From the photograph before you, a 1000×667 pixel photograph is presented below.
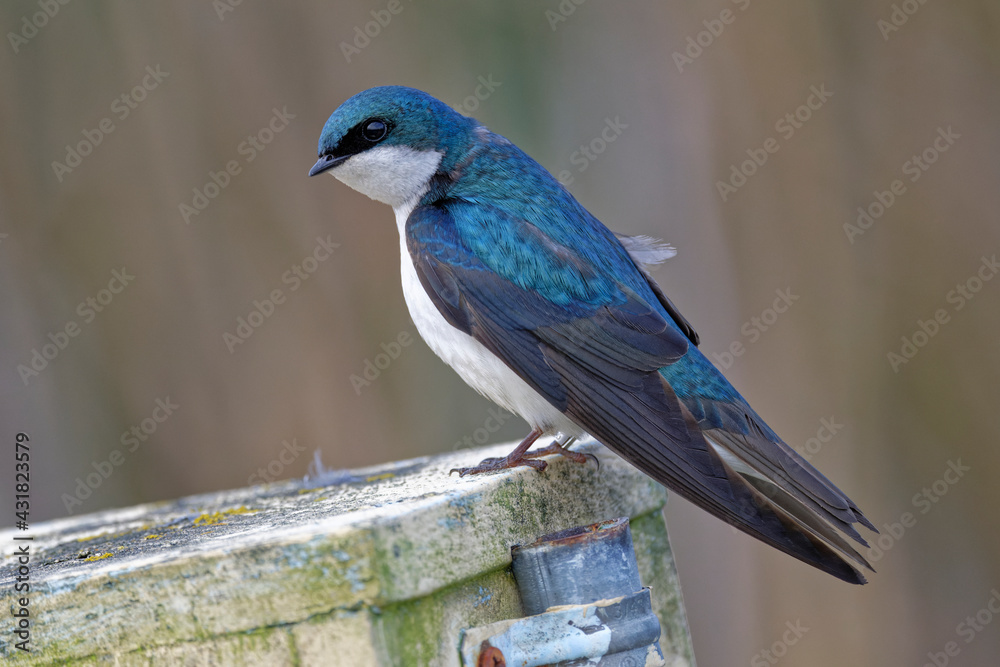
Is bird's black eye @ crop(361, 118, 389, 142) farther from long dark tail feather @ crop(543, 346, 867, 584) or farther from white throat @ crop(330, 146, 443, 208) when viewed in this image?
long dark tail feather @ crop(543, 346, 867, 584)

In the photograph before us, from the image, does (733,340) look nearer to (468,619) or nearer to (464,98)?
(464,98)

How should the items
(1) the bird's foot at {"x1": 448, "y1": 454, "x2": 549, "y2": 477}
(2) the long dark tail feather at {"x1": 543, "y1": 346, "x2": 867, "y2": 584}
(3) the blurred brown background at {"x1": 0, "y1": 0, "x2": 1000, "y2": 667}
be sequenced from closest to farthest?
(2) the long dark tail feather at {"x1": 543, "y1": 346, "x2": 867, "y2": 584}, (1) the bird's foot at {"x1": 448, "y1": 454, "x2": 549, "y2": 477}, (3) the blurred brown background at {"x1": 0, "y1": 0, "x2": 1000, "y2": 667}

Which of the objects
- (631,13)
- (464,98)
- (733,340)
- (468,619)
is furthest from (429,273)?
(464,98)

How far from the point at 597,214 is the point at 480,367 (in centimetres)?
331

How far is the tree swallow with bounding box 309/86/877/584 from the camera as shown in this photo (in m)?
2.44

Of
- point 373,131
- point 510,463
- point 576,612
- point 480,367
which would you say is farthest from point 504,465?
point 373,131

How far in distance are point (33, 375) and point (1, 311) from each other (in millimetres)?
440

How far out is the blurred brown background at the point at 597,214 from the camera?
5.39 meters

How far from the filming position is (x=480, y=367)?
9.57ft

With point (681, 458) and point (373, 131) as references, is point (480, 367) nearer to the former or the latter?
point (681, 458)

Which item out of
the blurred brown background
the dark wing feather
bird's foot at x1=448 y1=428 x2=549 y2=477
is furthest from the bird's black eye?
the blurred brown background

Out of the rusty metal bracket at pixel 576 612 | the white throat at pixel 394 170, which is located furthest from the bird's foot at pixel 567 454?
the white throat at pixel 394 170

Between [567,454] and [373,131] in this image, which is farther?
[373,131]

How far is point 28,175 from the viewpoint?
6.42 meters
